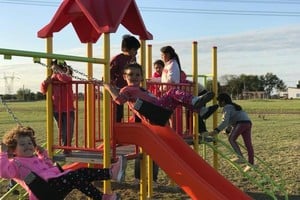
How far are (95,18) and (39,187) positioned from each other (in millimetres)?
2181

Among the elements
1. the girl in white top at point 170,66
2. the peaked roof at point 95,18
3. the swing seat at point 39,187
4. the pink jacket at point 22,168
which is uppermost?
the peaked roof at point 95,18

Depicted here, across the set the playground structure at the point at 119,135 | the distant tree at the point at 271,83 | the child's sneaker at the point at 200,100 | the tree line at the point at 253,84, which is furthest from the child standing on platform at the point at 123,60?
the distant tree at the point at 271,83

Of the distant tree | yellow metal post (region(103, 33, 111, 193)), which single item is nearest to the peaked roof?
yellow metal post (region(103, 33, 111, 193))

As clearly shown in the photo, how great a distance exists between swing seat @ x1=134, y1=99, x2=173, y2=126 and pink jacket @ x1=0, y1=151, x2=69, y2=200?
57.2 inches

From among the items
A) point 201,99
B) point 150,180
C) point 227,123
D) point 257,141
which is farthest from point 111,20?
point 257,141

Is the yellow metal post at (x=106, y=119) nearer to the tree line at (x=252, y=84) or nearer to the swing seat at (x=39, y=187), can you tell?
the swing seat at (x=39, y=187)

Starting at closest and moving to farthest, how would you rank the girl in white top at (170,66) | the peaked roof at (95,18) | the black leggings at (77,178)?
the black leggings at (77,178), the peaked roof at (95,18), the girl in white top at (170,66)

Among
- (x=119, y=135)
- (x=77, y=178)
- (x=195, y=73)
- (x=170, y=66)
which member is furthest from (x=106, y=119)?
(x=195, y=73)

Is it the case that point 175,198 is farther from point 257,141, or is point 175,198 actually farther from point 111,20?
point 257,141

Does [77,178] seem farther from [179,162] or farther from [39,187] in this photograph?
[179,162]

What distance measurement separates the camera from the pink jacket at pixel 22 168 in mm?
5000

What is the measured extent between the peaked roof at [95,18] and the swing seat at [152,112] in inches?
37.7

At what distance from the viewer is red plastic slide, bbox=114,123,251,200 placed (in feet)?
19.2

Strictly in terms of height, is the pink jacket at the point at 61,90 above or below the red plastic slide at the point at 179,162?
above
